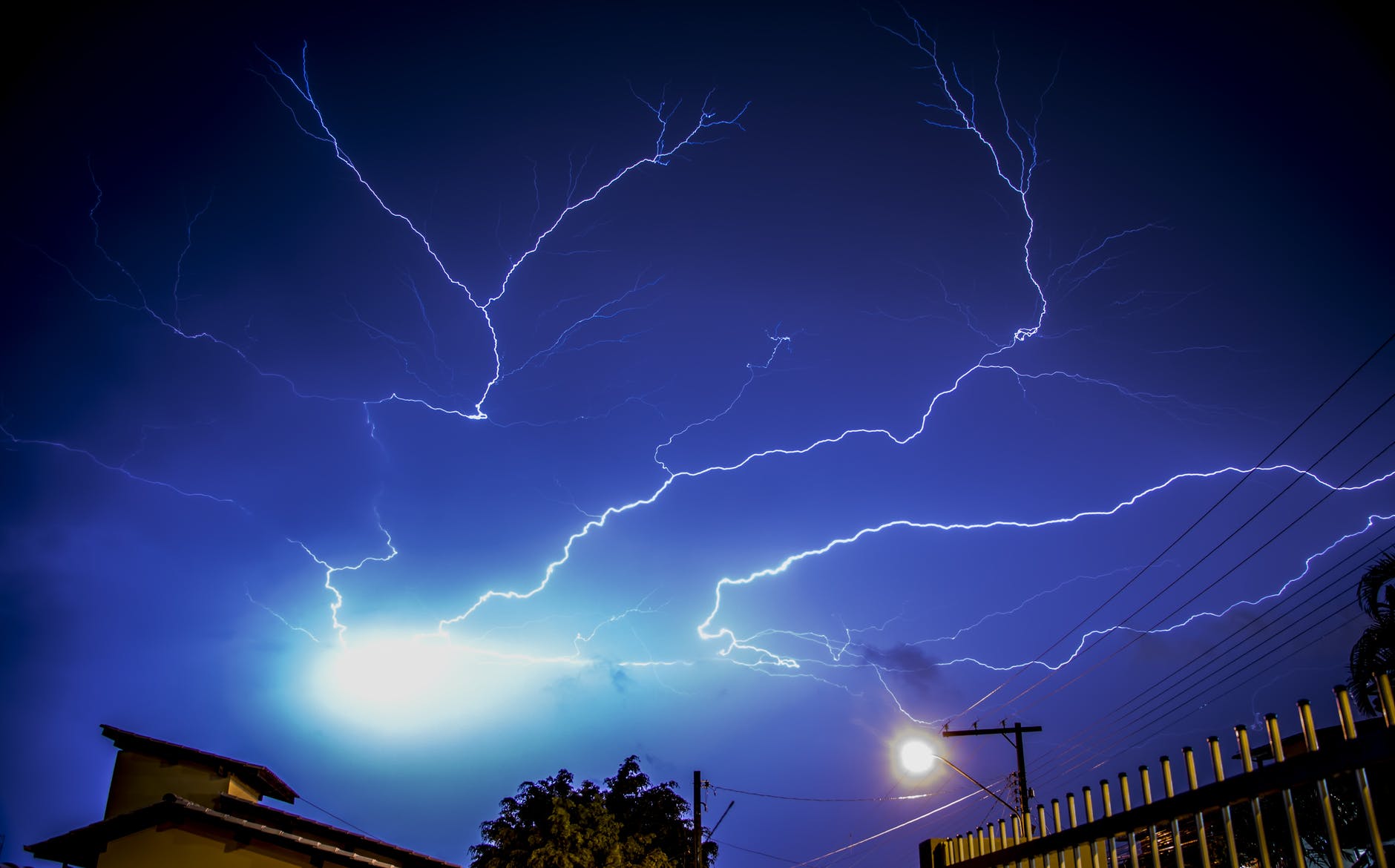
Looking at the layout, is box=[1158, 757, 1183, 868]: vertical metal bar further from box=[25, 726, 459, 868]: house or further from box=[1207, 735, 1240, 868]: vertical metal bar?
box=[25, 726, 459, 868]: house

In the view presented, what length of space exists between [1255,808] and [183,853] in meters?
13.3

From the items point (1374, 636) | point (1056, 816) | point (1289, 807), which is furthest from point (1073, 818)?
point (1374, 636)

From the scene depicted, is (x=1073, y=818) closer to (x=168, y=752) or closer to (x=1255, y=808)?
(x=1255, y=808)

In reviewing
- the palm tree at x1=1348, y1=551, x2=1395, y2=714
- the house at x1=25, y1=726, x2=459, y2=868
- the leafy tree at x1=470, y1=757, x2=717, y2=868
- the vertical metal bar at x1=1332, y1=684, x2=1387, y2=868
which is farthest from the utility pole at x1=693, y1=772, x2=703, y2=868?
the vertical metal bar at x1=1332, y1=684, x2=1387, y2=868

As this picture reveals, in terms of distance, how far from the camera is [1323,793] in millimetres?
3459

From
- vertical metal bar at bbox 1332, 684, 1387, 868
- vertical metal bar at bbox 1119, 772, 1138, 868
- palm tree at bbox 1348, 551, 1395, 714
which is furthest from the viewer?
palm tree at bbox 1348, 551, 1395, 714

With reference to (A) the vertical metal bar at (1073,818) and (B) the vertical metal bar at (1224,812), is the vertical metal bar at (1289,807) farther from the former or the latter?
(A) the vertical metal bar at (1073,818)

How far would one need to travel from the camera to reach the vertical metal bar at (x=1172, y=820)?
3861mm

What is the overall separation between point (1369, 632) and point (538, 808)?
16.3 meters

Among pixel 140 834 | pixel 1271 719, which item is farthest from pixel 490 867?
pixel 1271 719

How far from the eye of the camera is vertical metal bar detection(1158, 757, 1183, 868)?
386 centimetres

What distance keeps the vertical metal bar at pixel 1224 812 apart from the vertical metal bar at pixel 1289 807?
0.24m

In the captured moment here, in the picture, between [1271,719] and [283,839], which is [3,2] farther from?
[1271,719]

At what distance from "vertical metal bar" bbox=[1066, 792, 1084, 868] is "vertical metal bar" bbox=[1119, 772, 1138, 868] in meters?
0.40
